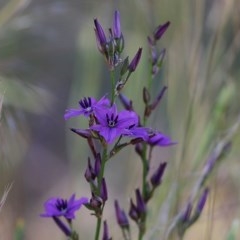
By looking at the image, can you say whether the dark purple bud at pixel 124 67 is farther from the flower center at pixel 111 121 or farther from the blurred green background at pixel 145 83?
the blurred green background at pixel 145 83

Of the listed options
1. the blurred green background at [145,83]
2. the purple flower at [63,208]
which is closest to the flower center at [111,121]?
the purple flower at [63,208]

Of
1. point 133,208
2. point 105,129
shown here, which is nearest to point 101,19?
point 133,208

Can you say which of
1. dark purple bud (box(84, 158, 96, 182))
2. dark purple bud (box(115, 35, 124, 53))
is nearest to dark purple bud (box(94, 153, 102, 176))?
dark purple bud (box(84, 158, 96, 182))

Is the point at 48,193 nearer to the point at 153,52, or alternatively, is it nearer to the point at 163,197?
the point at 163,197

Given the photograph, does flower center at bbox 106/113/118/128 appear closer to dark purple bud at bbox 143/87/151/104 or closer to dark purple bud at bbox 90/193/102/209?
dark purple bud at bbox 90/193/102/209

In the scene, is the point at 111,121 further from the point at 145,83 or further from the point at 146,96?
the point at 145,83
